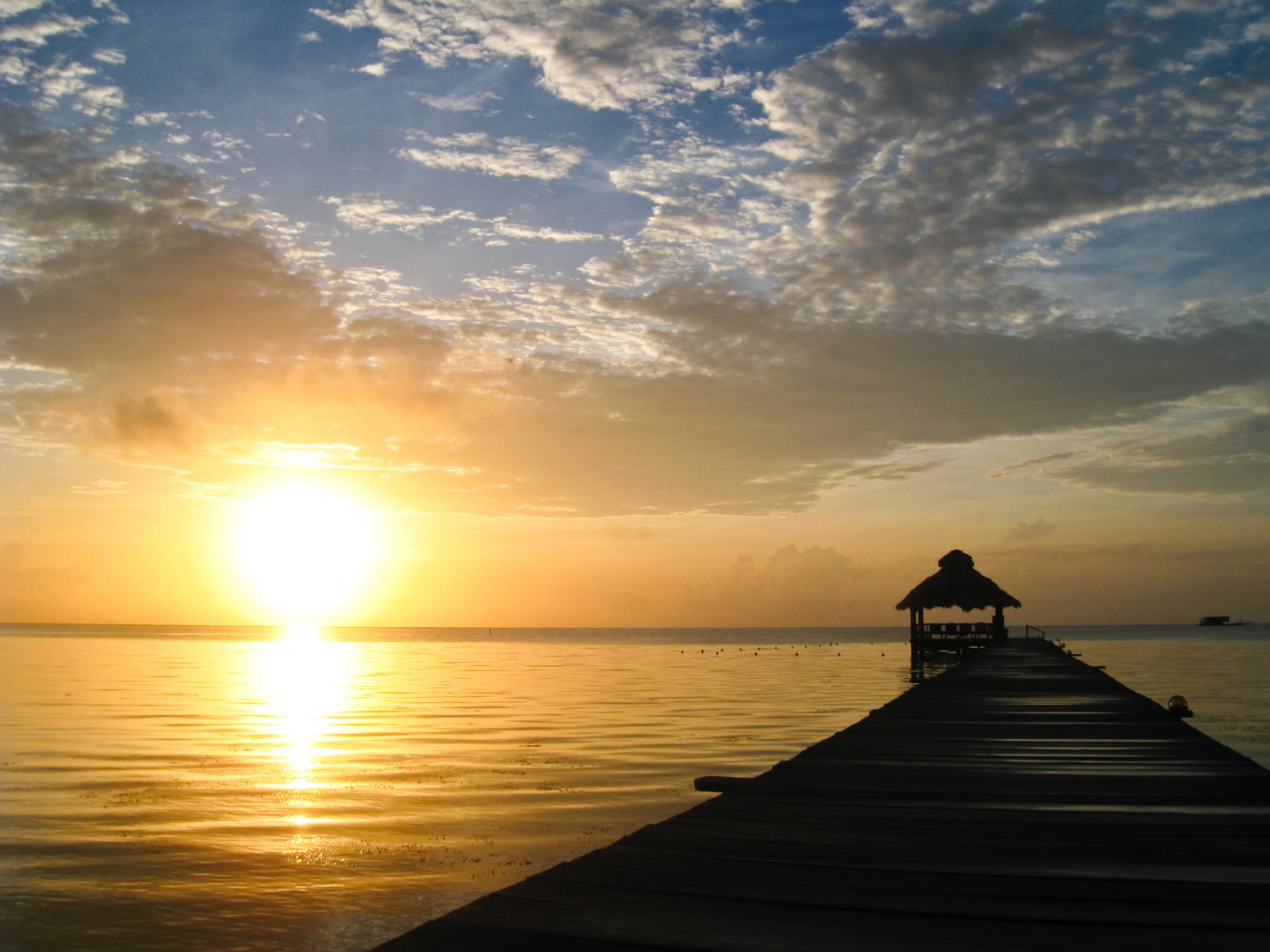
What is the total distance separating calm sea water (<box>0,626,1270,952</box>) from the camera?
28.6ft

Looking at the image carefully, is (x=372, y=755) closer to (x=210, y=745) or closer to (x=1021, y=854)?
(x=210, y=745)

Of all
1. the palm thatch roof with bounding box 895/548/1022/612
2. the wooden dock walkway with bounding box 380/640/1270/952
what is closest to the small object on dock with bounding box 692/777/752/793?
the wooden dock walkway with bounding box 380/640/1270/952

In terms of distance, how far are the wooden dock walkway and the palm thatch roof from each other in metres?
30.3

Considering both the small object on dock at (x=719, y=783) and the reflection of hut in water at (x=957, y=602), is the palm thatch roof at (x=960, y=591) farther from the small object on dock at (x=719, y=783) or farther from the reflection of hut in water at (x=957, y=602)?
the small object on dock at (x=719, y=783)

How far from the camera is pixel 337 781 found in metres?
15.0

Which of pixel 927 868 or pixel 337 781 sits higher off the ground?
pixel 927 868

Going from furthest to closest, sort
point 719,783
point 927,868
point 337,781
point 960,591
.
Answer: point 960,591 < point 337,781 < point 719,783 < point 927,868

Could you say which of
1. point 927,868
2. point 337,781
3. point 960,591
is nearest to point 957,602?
point 960,591

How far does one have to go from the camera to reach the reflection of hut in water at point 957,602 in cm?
3859

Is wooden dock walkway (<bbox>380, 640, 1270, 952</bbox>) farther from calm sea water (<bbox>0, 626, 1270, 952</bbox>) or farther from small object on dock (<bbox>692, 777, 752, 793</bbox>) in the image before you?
calm sea water (<bbox>0, 626, 1270, 952</bbox>)

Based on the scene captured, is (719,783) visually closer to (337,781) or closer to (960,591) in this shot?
(337,781)

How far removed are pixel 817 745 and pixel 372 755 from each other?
10466mm

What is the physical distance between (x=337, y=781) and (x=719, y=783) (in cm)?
904

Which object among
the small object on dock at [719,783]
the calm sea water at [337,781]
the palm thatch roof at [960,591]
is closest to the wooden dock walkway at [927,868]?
the small object on dock at [719,783]
